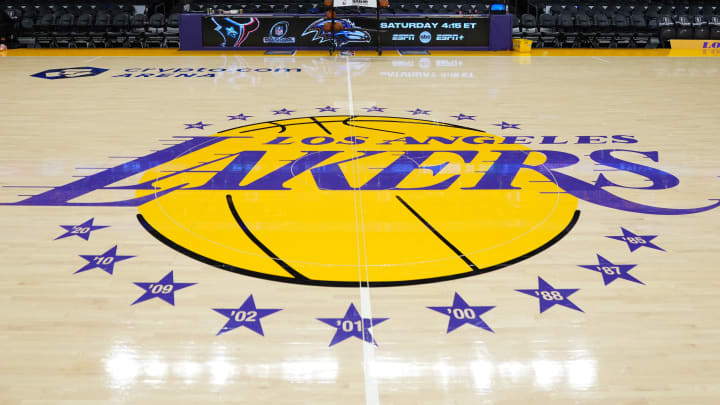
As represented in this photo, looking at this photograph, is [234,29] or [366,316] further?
[234,29]

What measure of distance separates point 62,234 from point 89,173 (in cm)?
140

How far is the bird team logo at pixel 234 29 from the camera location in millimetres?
14750

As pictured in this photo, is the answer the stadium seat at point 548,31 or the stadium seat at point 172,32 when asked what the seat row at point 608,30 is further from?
the stadium seat at point 172,32

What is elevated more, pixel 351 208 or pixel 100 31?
pixel 100 31

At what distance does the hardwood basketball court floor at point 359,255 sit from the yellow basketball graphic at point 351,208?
0.07 ft

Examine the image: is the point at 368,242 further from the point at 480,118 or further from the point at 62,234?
the point at 480,118

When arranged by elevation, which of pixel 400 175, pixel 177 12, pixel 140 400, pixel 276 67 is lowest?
pixel 140 400

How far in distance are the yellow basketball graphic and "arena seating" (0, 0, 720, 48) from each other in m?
10.3

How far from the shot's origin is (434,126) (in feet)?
23.2

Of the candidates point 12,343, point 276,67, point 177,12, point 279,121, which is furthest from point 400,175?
point 177,12

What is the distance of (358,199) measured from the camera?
184 inches

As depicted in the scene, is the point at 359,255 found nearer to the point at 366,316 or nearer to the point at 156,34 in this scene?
the point at 366,316

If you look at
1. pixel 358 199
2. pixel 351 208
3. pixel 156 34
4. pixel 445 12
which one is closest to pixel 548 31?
pixel 445 12

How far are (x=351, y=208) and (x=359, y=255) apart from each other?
819mm
